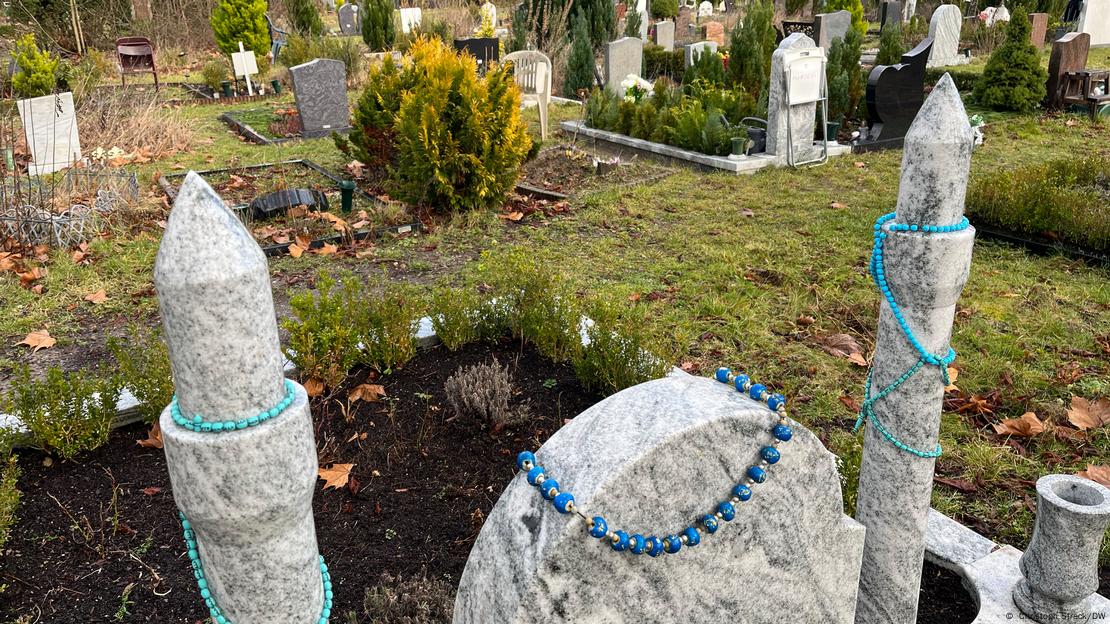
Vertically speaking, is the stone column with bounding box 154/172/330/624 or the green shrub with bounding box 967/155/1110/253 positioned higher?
the stone column with bounding box 154/172/330/624

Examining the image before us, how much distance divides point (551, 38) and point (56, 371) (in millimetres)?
12912

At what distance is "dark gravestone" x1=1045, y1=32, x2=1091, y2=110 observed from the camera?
11508 millimetres

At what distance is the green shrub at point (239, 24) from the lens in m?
14.6

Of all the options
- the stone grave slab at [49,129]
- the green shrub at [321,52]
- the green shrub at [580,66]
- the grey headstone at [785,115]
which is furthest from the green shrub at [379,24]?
the grey headstone at [785,115]

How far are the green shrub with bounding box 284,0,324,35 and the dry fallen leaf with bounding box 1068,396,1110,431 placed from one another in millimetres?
17776

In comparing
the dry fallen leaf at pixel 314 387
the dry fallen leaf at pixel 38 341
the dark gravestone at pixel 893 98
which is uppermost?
the dark gravestone at pixel 893 98

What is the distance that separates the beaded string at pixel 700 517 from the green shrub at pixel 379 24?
17866mm

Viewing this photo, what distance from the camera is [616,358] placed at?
3.86m

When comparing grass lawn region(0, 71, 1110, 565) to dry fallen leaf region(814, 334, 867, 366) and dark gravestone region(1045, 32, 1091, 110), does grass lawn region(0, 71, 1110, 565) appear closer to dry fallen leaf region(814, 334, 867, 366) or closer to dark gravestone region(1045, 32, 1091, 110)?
dry fallen leaf region(814, 334, 867, 366)

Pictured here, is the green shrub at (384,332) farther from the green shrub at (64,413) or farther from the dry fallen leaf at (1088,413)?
the dry fallen leaf at (1088,413)

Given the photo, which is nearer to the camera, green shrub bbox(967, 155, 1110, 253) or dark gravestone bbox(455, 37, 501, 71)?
green shrub bbox(967, 155, 1110, 253)

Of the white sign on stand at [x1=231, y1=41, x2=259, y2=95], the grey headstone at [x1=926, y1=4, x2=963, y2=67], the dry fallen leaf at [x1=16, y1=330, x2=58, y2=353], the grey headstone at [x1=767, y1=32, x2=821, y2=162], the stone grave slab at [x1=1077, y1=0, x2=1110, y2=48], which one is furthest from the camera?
the grey headstone at [x1=926, y1=4, x2=963, y2=67]

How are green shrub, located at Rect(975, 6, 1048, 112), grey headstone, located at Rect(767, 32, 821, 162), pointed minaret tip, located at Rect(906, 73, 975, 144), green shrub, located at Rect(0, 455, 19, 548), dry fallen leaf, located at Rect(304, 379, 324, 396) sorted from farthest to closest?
green shrub, located at Rect(975, 6, 1048, 112) < grey headstone, located at Rect(767, 32, 821, 162) < dry fallen leaf, located at Rect(304, 379, 324, 396) < green shrub, located at Rect(0, 455, 19, 548) < pointed minaret tip, located at Rect(906, 73, 975, 144)

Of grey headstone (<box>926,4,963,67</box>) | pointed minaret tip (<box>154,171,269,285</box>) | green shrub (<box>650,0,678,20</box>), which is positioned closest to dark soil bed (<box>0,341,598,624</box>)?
pointed minaret tip (<box>154,171,269,285</box>)
